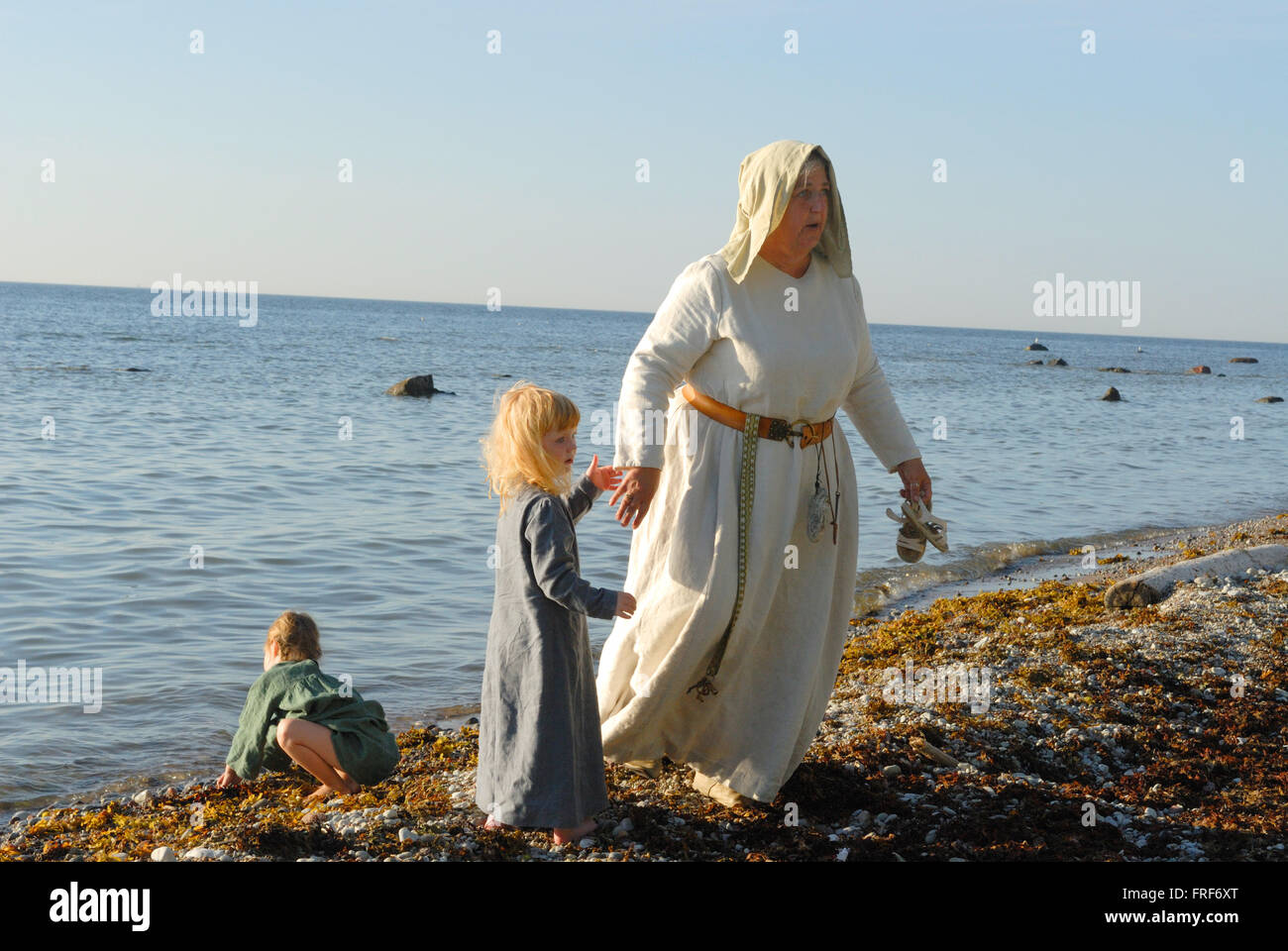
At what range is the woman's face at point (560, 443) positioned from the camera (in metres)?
3.64

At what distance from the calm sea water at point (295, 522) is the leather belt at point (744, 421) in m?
3.04

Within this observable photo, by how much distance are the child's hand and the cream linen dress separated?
0.20ft

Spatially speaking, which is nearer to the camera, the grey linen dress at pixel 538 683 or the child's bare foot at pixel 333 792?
the grey linen dress at pixel 538 683

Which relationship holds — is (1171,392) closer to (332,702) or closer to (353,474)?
(353,474)

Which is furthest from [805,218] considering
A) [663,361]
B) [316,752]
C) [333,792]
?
[333,792]

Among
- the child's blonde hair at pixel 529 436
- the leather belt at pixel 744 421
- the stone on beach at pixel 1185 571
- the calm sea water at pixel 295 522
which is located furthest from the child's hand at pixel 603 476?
the stone on beach at pixel 1185 571

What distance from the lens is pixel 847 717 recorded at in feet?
17.6

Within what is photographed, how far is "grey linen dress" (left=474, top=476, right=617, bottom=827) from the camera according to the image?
3.63m

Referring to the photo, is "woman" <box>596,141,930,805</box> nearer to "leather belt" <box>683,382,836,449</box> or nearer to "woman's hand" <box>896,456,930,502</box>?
"leather belt" <box>683,382,836,449</box>

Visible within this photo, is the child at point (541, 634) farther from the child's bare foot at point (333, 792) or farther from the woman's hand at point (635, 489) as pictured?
the child's bare foot at point (333, 792)
